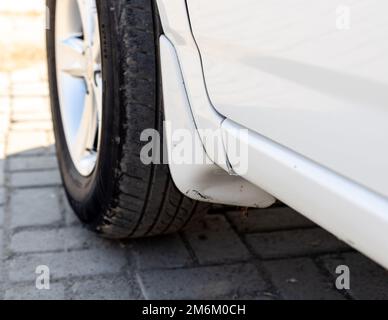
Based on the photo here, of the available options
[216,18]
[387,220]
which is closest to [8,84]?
[216,18]

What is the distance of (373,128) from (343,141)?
7 centimetres

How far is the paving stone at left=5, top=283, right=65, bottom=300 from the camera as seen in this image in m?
2.00

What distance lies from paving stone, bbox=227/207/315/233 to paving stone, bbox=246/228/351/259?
4 cm

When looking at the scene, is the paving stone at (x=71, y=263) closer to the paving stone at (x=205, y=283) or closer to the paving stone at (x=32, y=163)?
the paving stone at (x=205, y=283)

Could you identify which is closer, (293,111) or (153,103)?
(293,111)

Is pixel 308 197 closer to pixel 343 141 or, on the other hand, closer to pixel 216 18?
pixel 343 141

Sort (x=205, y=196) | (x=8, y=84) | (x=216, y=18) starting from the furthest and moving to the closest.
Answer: (x=8, y=84) → (x=205, y=196) → (x=216, y=18)

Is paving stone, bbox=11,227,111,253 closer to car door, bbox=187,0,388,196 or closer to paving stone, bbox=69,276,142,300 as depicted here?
paving stone, bbox=69,276,142,300

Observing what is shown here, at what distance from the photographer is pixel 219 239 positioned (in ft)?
7.84

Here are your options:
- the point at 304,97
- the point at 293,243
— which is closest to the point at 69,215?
the point at 293,243

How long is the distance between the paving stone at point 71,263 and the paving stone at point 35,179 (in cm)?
61

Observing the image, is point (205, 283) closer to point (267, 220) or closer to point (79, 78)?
point (267, 220)

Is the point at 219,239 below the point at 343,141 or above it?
below
